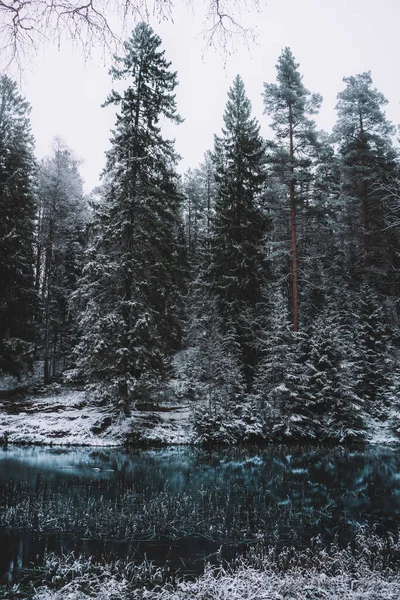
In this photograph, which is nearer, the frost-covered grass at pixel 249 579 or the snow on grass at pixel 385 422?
the frost-covered grass at pixel 249 579

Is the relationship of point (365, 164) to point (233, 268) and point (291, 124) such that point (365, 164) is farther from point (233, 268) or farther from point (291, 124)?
point (233, 268)

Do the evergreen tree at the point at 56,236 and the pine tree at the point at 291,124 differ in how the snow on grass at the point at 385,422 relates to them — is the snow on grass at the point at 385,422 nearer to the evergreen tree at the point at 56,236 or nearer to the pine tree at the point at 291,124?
the pine tree at the point at 291,124

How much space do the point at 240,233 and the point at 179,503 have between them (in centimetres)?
1897

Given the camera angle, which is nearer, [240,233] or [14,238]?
[14,238]

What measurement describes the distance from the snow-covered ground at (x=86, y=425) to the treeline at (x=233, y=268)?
3.53ft

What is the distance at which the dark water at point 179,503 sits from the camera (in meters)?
6.75

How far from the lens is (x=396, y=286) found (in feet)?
89.6

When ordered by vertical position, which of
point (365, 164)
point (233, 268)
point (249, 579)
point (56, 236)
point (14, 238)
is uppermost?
point (365, 164)

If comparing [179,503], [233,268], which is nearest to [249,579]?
[179,503]

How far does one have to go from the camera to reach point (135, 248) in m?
20.5

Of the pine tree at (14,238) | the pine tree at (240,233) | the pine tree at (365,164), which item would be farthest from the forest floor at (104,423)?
the pine tree at (365,164)

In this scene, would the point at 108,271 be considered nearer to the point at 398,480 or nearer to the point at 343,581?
the point at 398,480

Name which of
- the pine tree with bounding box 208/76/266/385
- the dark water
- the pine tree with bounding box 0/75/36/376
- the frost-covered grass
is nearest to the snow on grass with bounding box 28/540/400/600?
the frost-covered grass

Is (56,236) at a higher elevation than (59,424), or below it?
higher
